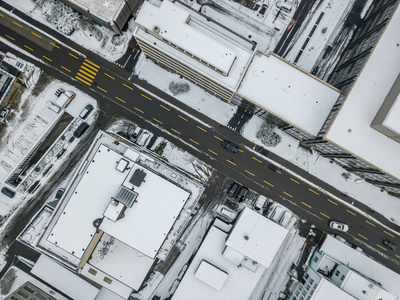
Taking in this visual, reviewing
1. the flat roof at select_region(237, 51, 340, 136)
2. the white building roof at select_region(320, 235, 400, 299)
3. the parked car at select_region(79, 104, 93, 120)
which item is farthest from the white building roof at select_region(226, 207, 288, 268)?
the parked car at select_region(79, 104, 93, 120)

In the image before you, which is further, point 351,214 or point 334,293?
point 351,214

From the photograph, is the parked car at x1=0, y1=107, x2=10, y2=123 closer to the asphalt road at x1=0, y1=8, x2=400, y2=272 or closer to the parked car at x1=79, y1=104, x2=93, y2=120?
the asphalt road at x1=0, y1=8, x2=400, y2=272

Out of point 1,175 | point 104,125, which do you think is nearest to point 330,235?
point 104,125

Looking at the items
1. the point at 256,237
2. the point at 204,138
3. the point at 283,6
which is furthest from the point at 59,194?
the point at 283,6

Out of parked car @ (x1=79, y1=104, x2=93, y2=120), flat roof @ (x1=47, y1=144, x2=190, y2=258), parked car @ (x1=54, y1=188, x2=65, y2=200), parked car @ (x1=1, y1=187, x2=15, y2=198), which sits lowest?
parked car @ (x1=1, y1=187, x2=15, y2=198)

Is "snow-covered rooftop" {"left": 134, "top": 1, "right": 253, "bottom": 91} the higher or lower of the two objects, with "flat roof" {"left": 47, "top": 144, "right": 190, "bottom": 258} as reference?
higher

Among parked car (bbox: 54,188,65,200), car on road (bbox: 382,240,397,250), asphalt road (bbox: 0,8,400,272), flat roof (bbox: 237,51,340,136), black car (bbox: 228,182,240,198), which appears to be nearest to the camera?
flat roof (bbox: 237,51,340,136)

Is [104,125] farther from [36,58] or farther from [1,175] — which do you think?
[1,175]
